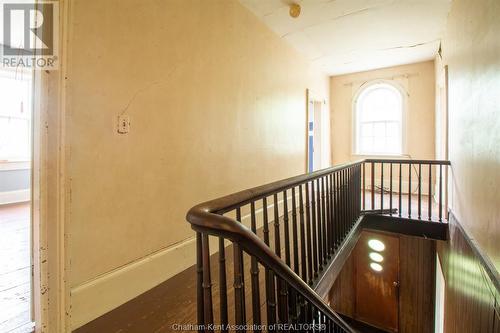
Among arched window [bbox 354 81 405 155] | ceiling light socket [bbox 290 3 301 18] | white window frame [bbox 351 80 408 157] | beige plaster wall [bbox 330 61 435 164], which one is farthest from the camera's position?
arched window [bbox 354 81 405 155]

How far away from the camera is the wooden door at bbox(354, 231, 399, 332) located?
4.57 m

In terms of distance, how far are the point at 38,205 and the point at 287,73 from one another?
3510mm

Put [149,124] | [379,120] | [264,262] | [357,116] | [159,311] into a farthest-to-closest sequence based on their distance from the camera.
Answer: [357,116] < [379,120] < [149,124] < [159,311] < [264,262]

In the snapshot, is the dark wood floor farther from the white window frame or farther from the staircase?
the white window frame

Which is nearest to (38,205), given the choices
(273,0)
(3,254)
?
(3,254)

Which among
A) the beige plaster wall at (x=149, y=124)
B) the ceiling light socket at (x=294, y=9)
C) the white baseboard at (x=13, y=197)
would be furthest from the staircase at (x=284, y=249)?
the white baseboard at (x=13, y=197)

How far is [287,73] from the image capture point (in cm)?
395

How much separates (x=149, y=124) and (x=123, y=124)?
0.63 feet

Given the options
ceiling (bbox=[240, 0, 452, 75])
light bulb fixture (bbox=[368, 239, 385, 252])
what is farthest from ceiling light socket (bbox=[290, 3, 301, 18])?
light bulb fixture (bbox=[368, 239, 385, 252])

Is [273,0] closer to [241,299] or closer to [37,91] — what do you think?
[37,91]

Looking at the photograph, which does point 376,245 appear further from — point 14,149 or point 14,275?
point 14,149

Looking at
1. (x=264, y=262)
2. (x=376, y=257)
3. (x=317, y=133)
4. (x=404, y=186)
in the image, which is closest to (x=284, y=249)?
(x=264, y=262)

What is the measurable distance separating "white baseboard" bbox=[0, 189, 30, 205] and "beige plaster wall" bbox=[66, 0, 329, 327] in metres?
4.49

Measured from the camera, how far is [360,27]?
3469mm
